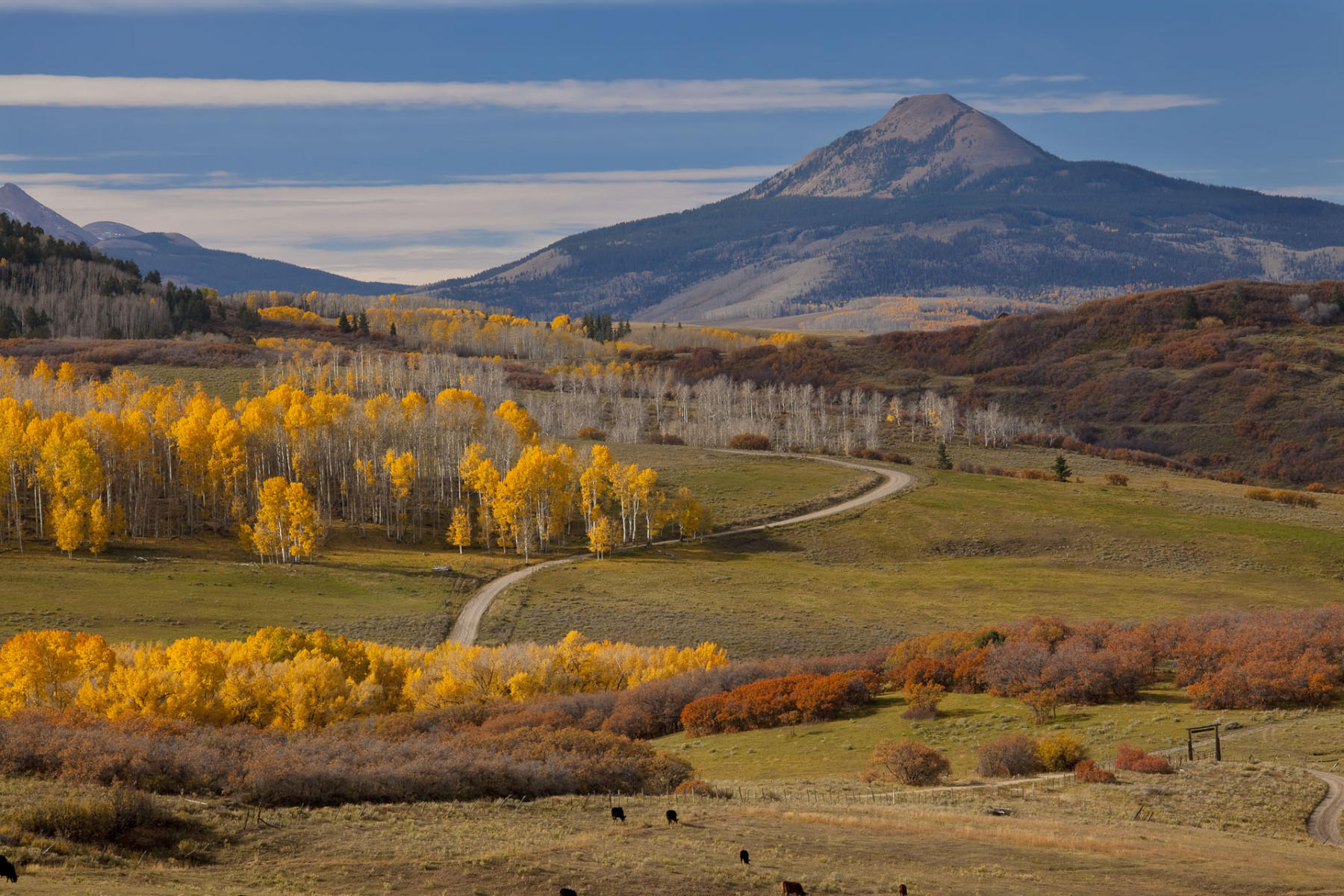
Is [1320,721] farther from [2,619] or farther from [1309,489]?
[1309,489]

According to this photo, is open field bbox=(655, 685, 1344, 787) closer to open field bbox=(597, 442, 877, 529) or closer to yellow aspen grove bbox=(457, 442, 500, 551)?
yellow aspen grove bbox=(457, 442, 500, 551)

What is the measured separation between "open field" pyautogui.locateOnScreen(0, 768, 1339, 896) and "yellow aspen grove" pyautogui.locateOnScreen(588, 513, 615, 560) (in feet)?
220

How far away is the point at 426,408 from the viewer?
13212 centimetres

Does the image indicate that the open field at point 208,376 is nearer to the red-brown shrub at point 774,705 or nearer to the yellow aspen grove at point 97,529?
the yellow aspen grove at point 97,529

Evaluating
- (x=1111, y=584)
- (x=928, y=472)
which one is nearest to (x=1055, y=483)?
(x=928, y=472)

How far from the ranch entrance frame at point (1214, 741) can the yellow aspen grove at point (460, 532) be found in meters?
71.1

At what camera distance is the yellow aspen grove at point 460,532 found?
99.9 meters

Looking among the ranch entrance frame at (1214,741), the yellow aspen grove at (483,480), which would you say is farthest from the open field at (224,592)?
the ranch entrance frame at (1214,741)

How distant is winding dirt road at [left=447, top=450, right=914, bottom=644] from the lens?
7425 cm

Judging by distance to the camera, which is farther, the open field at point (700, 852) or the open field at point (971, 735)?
the open field at point (971, 735)

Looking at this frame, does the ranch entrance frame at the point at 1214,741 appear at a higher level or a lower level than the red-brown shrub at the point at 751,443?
lower

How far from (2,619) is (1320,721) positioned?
230ft

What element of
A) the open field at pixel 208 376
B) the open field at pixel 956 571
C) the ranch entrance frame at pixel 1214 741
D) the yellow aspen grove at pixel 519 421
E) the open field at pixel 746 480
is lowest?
the open field at pixel 956 571

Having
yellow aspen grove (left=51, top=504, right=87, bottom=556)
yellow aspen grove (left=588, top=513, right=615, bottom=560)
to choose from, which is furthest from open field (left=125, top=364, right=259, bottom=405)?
yellow aspen grove (left=588, top=513, right=615, bottom=560)
